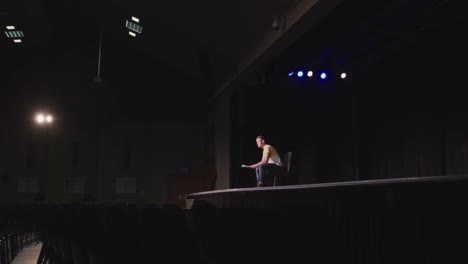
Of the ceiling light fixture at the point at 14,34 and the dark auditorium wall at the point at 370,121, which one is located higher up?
the ceiling light fixture at the point at 14,34

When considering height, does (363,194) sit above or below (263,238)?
above

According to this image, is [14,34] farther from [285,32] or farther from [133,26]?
[285,32]

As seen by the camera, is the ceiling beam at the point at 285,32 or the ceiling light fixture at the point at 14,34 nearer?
the ceiling beam at the point at 285,32

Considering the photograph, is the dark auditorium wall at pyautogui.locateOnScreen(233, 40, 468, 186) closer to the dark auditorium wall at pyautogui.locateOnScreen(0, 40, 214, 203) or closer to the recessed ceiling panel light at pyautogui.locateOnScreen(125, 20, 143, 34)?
the dark auditorium wall at pyautogui.locateOnScreen(0, 40, 214, 203)

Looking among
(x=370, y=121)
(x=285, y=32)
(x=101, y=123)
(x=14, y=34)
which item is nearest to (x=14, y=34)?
(x=14, y=34)

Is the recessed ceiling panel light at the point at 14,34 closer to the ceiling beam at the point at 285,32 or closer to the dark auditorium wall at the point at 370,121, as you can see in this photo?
the ceiling beam at the point at 285,32

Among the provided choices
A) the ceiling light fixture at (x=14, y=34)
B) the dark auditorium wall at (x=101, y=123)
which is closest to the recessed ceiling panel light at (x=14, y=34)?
the ceiling light fixture at (x=14, y=34)

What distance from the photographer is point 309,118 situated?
12391 millimetres

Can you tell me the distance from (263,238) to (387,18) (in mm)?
7037

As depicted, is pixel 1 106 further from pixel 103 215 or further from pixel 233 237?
pixel 233 237

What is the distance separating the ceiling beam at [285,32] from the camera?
7387 millimetres

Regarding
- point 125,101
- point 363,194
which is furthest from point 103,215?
point 125,101

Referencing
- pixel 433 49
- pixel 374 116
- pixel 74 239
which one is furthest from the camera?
pixel 374 116

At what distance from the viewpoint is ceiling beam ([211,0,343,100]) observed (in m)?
7.39
